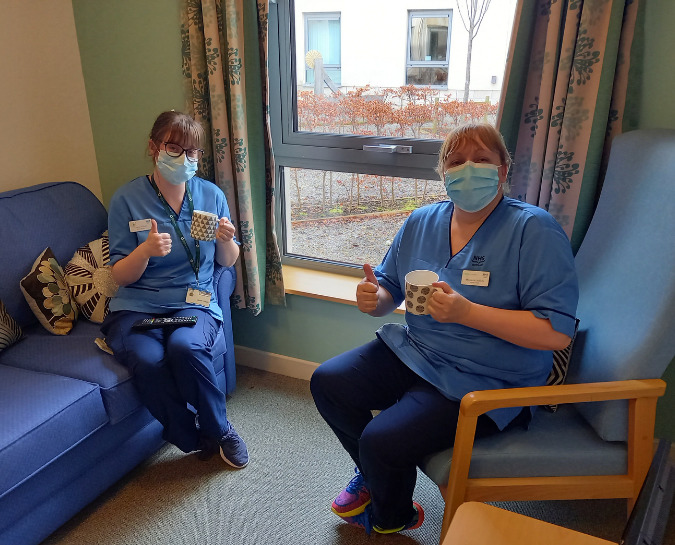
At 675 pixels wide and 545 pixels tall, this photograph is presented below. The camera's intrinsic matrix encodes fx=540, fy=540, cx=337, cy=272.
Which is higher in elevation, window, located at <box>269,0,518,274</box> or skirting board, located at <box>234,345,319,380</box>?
window, located at <box>269,0,518,274</box>

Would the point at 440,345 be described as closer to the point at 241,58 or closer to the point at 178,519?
the point at 178,519

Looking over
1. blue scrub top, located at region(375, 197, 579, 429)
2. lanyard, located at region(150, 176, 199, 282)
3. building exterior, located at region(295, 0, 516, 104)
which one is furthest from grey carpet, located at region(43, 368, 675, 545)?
building exterior, located at region(295, 0, 516, 104)

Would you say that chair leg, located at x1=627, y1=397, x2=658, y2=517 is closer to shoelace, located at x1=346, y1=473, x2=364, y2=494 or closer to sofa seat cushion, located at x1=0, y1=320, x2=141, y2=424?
shoelace, located at x1=346, y1=473, x2=364, y2=494

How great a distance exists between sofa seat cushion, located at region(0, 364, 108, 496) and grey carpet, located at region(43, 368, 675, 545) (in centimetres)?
34

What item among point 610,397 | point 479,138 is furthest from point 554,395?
point 479,138

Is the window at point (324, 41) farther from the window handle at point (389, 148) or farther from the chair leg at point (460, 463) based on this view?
the chair leg at point (460, 463)

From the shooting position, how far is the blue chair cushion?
4.69 ft

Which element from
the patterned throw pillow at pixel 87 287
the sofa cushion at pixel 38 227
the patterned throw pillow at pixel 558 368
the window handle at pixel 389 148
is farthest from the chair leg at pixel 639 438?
the sofa cushion at pixel 38 227

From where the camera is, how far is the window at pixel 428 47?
6.93 feet

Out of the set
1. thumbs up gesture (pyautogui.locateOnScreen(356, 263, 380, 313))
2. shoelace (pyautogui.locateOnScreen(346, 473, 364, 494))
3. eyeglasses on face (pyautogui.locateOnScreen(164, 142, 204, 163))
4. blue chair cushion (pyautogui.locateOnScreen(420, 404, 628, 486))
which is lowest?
shoelace (pyautogui.locateOnScreen(346, 473, 364, 494))

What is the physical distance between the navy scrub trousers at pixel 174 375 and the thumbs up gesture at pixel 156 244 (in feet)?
0.95

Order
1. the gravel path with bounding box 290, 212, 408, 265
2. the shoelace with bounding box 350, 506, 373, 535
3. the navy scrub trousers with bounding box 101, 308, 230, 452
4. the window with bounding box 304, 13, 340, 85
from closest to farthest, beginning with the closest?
1. the shoelace with bounding box 350, 506, 373, 535
2. the navy scrub trousers with bounding box 101, 308, 230, 452
3. the window with bounding box 304, 13, 340, 85
4. the gravel path with bounding box 290, 212, 408, 265

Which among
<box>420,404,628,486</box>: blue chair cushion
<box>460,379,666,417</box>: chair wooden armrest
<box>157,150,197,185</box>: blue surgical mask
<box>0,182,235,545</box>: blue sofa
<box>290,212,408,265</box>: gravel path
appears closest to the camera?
<box>460,379,666,417</box>: chair wooden armrest

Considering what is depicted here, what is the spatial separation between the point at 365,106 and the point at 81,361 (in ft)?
4.98
